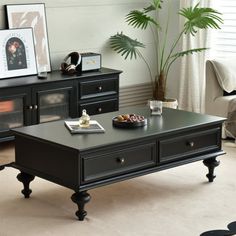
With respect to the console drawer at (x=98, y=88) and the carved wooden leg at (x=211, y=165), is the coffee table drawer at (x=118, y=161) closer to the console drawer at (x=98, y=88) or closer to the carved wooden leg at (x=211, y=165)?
the carved wooden leg at (x=211, y=165)

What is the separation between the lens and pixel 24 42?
20.4 feet

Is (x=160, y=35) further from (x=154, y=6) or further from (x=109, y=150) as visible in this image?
(x=109, y=150)

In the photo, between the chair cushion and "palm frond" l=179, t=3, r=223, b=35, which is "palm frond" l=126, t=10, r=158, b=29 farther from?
the chair cushion

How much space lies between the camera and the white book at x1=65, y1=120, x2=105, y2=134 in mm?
4526

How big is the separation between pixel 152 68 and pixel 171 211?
3314mm

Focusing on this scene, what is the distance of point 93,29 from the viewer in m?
6.89

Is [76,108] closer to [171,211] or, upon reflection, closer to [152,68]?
[152,68]

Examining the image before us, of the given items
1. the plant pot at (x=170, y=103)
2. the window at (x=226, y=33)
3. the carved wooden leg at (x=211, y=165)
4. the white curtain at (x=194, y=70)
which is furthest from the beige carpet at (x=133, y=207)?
the window at (x=226, y=33)

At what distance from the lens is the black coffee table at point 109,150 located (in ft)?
13.8

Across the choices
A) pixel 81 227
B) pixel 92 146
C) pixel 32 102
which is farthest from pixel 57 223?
pixel 32 102

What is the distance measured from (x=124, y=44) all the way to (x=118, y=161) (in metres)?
2.71

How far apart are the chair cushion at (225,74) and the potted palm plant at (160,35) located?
0.40 metres

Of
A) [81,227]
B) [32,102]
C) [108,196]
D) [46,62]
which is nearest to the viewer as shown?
[81,227]

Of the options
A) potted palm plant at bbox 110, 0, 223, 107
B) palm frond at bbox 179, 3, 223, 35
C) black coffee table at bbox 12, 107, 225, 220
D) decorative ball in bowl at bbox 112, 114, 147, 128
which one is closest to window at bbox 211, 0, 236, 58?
potted palm plant at bbox 110, 0, 223, 107
